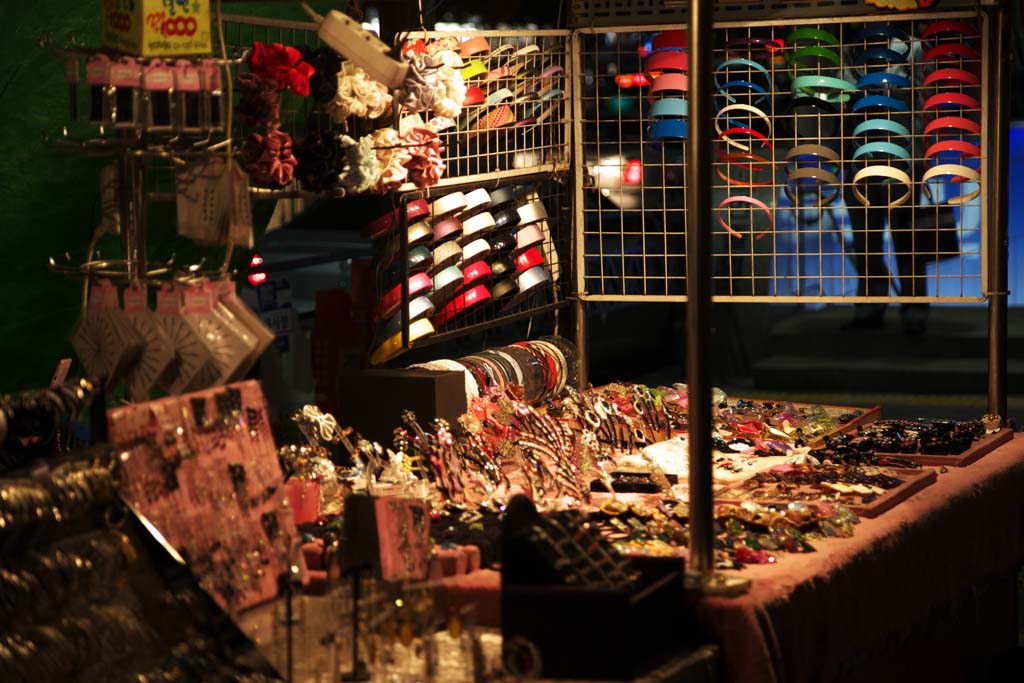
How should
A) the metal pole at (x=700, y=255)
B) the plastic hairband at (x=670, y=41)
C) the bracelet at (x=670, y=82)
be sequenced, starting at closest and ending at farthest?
the metal pole at (x=700, y=255), the bracelet at (x=670, y=82), the plastic hairband at (x=670, y=41)

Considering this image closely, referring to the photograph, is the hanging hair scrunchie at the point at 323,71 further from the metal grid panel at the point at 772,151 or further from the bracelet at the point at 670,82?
the bracelet at the point at 670,82

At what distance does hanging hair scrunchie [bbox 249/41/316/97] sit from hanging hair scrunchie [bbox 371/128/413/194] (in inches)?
16.3

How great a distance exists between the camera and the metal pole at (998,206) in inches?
194

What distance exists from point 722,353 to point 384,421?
8269mm

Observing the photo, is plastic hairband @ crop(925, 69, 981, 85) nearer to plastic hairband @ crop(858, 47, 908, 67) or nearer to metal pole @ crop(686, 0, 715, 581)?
plastic hairband @ crop(858, 47, 908, 67)

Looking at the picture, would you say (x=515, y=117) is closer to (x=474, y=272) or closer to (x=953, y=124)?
(x=474, y=272)

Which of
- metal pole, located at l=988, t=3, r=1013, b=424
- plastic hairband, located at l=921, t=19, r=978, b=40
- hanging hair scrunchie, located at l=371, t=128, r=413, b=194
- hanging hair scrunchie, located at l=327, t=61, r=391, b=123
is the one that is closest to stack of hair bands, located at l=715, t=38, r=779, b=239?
plastic hairband, located at l=921, t=19, r=978, b=40

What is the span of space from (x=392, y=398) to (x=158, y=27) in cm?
154

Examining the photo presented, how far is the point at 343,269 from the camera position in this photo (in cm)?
1162

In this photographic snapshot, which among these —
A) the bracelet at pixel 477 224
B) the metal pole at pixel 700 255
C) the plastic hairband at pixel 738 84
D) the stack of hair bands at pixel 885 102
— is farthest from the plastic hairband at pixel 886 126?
the metal pole at pixel 700 255

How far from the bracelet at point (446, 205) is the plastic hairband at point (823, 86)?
3.84 feet

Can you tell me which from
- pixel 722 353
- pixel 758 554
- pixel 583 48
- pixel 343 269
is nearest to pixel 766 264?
pixel 722 353

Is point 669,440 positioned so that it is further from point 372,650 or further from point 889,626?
point 372,650

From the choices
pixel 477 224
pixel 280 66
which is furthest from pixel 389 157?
pixel 477 224
